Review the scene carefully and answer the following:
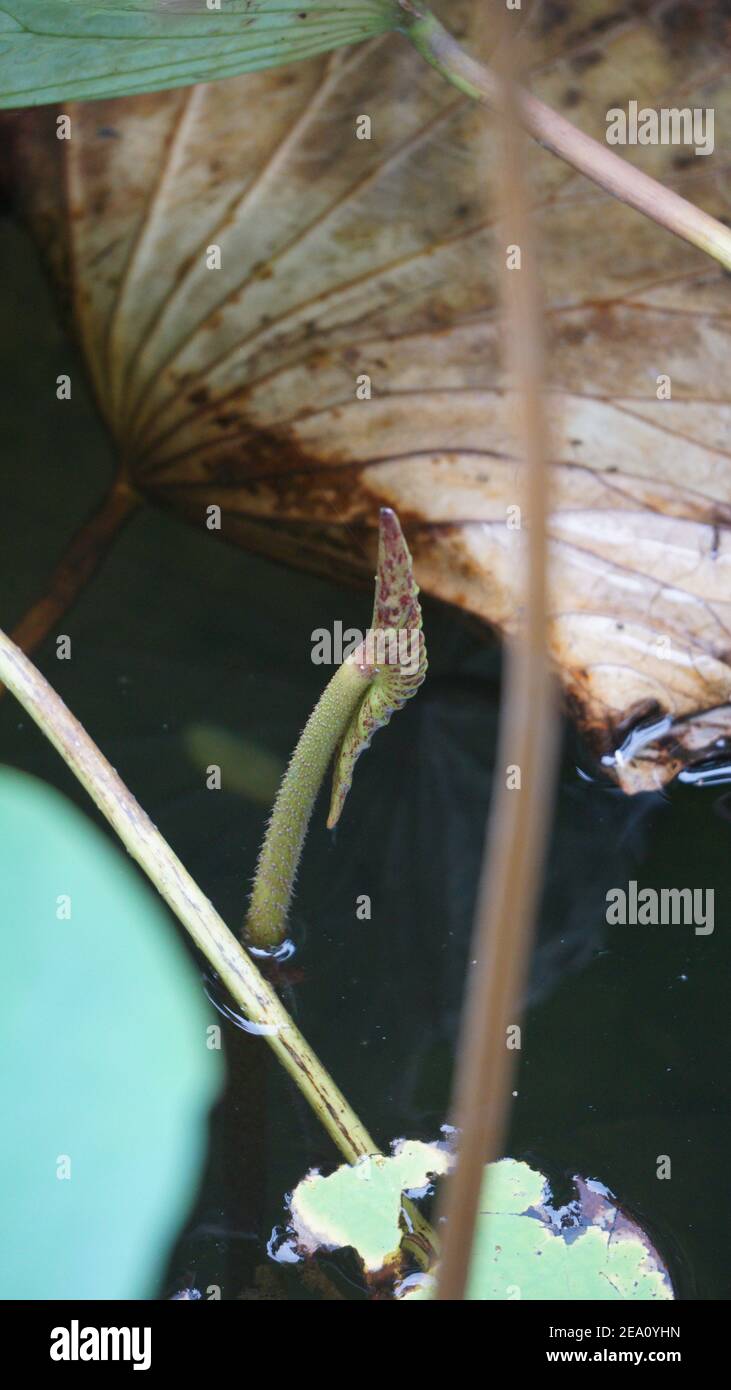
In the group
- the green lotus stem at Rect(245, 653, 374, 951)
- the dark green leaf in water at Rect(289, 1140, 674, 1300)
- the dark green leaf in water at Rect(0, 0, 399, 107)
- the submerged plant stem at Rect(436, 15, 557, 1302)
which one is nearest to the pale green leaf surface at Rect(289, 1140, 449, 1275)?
the dark green leaf in water at Rect(289, 1140, 674, 1300)

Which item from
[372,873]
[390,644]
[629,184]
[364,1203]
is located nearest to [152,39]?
[629,184]

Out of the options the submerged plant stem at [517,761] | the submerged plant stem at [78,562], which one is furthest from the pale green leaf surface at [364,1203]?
the submerged plant stem at [78,562]

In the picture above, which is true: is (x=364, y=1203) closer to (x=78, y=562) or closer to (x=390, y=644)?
(x=390, y=644)

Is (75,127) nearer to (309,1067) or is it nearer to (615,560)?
(615,560)

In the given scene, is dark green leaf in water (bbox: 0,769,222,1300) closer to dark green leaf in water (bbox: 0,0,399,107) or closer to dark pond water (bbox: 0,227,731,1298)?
dark pond water (bbox: 0,227,731,1298)

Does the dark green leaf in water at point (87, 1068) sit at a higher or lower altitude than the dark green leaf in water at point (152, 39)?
lower

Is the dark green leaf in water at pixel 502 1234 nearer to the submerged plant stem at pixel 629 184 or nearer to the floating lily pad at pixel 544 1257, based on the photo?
the floating lily pad at pixel 544 1257
